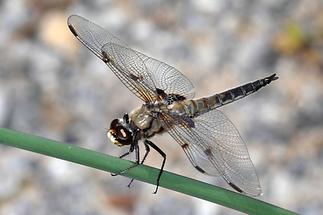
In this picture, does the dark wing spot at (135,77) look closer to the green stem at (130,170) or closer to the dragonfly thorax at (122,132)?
the dragonfly thorax at (122,132)

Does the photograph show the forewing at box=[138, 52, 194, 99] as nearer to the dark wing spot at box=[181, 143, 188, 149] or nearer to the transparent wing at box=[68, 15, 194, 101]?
the transparent wing at box=[68, 15, 194, 101]

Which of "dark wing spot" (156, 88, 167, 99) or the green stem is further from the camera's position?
"dark wing spot" (156, 88, 167, 99)

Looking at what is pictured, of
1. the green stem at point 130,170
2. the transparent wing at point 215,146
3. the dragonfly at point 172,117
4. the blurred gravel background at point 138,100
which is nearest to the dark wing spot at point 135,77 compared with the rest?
the dragonfly at point 172,117

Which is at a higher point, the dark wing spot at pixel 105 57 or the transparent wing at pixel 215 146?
the dark wing spot at pixel 105 57

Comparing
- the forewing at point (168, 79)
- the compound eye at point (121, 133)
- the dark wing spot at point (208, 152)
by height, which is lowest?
the compound eye at point (121, 133)

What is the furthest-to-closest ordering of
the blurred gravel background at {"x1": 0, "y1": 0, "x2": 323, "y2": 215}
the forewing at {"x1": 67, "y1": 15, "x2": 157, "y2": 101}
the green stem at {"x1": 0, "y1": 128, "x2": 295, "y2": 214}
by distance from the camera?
the blurred gravel background at {"x1": 0, "y1": 0, "x2": 323, "y2": 215} → the forewing at {"x1": 67, "y1": 15, "x2": 157, "y2": 101} → the green stem at {"x1": 0, "y1": 128, "x2": 295, "y2": 214}

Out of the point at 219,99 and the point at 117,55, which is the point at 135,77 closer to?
the point at 117,55

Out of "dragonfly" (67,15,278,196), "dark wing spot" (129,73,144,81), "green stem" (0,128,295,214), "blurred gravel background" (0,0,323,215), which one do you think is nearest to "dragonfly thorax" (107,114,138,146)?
"dragonfly" (67,15,278,196)

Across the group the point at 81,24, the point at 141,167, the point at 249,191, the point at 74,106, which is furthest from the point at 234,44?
the point at 141,167
